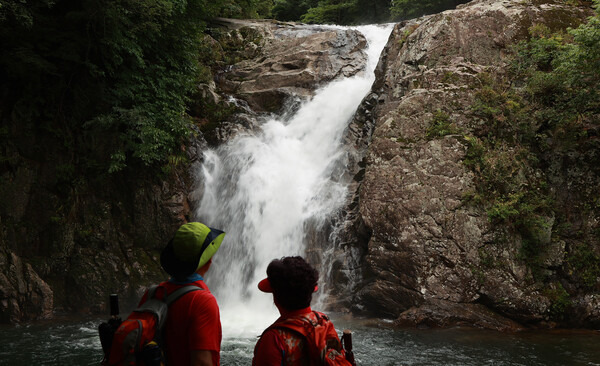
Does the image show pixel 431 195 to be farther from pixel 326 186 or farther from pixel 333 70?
pixel 333 70

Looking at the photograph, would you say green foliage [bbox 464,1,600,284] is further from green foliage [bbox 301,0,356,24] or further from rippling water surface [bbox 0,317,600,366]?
green foliage [bbox 301,0,356,24]

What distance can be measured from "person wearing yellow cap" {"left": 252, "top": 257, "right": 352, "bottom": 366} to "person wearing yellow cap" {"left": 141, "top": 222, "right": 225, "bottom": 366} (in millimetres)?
260

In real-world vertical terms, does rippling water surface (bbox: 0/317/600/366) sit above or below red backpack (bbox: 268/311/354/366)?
below

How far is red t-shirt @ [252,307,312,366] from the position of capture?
2.08m

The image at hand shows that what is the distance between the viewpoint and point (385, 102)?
1146 cm

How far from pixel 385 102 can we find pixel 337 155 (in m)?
2.06

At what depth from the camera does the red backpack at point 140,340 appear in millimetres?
2012

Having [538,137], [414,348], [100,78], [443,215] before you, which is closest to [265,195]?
[443,215]

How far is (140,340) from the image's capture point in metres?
2.03

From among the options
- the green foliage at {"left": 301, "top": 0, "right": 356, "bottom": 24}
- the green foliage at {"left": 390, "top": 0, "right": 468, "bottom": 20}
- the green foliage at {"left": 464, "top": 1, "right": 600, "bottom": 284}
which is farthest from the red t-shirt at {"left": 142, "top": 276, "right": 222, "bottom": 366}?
the green foliage at {"left": 301, "top": 0, "right": 356, "bottom": 24}

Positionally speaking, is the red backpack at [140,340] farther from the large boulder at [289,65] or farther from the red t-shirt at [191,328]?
the large boulder at [289,65]

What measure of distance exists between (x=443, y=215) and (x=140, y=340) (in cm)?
760

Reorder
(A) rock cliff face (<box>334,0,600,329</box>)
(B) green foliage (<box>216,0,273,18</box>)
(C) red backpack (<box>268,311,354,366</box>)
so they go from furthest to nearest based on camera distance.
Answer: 1. (B) green foliage (<box>216,0,273,18</box>)
2. (A) rock cliff face (<box>334,0,600,329</box>)
3. (C) red backpack (<box>268,311,354,366</box>)

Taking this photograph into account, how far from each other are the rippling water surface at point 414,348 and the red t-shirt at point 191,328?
4.59 meters
